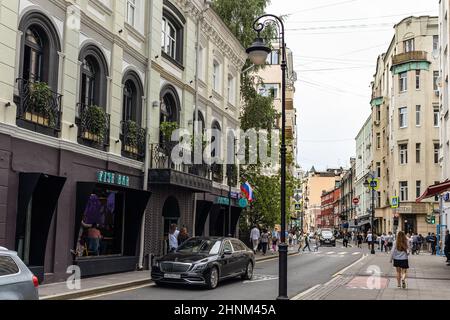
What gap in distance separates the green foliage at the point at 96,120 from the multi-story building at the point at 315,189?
144 metres

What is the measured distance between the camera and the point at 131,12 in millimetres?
20766

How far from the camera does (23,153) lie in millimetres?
14133

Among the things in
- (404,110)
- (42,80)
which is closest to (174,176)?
(42,80)

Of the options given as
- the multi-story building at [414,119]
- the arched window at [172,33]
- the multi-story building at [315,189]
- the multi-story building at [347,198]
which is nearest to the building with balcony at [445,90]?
the arched window at [172,33]

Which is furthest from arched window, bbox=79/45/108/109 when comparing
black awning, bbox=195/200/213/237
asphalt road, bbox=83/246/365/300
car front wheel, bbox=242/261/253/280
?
black awning, bbox=195/200/213/237

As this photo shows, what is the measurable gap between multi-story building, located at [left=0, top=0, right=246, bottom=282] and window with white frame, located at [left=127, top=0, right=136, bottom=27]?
65mm

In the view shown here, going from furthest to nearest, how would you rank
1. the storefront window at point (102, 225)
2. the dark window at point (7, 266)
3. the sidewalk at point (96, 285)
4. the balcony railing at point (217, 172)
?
the balcony railing at point (217, 172) < the storefront window at point (102, 225) < the sidewalk at point (96, 285) < the dark window at point (7, 266)

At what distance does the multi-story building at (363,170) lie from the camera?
245 feet

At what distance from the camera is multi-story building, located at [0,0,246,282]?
14.1m

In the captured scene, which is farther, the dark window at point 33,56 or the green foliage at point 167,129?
the green foliage at point 167,129

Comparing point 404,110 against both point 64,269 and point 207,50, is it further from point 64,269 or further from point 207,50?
point 64,269

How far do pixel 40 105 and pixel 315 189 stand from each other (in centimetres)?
16178

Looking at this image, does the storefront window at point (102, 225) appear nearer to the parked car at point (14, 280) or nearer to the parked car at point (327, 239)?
the parked car at point (14, 280)

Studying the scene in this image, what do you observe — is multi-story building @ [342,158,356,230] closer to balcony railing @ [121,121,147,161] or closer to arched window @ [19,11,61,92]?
balcony railing @ [121,121,147,161]
